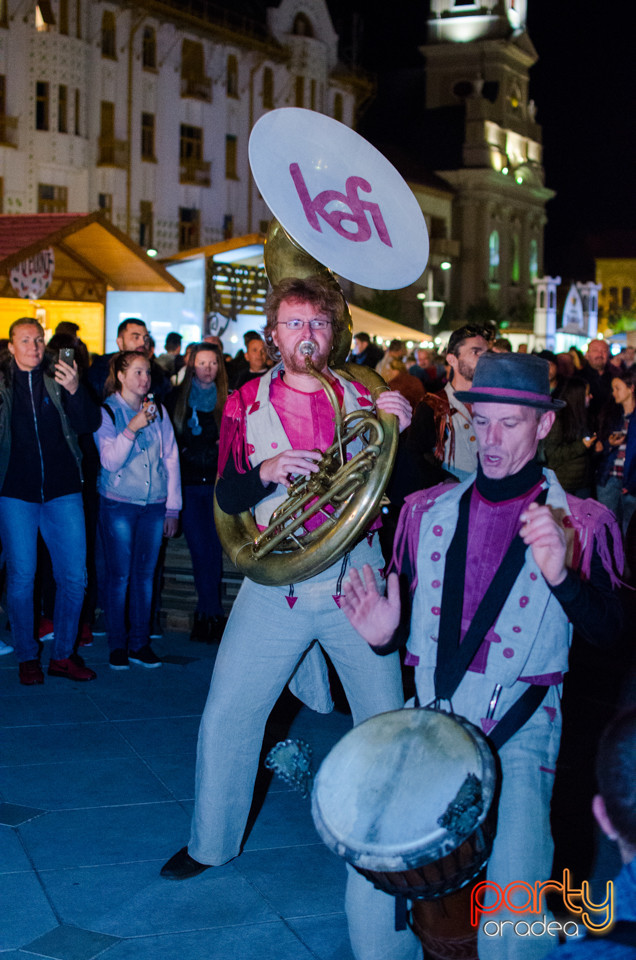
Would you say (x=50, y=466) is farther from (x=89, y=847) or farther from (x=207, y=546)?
(x=89, y=847)

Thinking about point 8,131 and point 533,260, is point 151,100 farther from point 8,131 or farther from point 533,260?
point 533,260

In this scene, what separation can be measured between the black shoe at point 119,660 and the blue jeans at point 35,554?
44 centimetres

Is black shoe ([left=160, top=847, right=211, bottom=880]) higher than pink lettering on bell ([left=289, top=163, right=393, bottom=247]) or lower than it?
lower

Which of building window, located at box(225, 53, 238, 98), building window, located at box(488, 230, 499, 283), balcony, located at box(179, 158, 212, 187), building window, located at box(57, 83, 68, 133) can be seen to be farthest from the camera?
building window, located at box(488, 230, 499, 283)

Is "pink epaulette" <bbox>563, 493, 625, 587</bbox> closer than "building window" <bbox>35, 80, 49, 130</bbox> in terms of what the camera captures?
Yes

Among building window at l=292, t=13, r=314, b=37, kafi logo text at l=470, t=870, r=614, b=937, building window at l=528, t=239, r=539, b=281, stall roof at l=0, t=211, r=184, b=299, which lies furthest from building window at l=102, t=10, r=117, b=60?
building window at l=528, t=239, r=539, b=281

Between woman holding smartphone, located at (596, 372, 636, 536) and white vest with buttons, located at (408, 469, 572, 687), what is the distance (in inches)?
253

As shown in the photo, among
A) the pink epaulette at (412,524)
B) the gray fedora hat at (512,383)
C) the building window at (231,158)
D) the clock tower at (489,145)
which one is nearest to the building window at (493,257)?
the clock tower at (489,145)

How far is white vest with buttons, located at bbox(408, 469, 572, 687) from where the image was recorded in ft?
9.34

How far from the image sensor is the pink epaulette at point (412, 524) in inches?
120

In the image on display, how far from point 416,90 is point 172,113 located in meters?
34.1

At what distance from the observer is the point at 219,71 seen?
35.8 metres

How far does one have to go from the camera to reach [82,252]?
16.8 meters

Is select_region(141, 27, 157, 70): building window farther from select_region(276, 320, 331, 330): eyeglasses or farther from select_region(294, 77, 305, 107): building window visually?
select_region(276, 320, 331, 330): eyeglasses
